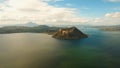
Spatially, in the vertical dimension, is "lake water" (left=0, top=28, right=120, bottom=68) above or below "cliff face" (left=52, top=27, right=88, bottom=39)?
below

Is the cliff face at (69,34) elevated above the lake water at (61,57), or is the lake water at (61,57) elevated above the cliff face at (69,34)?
the cliff face at (69,34)

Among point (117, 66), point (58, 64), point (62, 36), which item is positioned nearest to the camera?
point (117, 66)

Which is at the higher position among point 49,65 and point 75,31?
point 75,31

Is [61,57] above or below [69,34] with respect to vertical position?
below

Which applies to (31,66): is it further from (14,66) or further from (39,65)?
(14,66)

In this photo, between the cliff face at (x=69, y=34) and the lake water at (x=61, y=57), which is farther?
the cliff face at (x=69, y=34)

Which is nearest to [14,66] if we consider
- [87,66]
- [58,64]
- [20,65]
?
[20,65]

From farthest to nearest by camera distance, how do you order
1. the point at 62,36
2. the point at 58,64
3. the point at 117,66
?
the point at 62,36, the point at 58,64, the point at 117,66

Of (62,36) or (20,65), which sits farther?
(62,36)

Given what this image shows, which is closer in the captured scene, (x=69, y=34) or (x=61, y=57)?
(x=61, y=57)

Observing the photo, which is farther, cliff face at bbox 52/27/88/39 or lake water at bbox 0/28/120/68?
cliff face at bbox 52/27/88/39
